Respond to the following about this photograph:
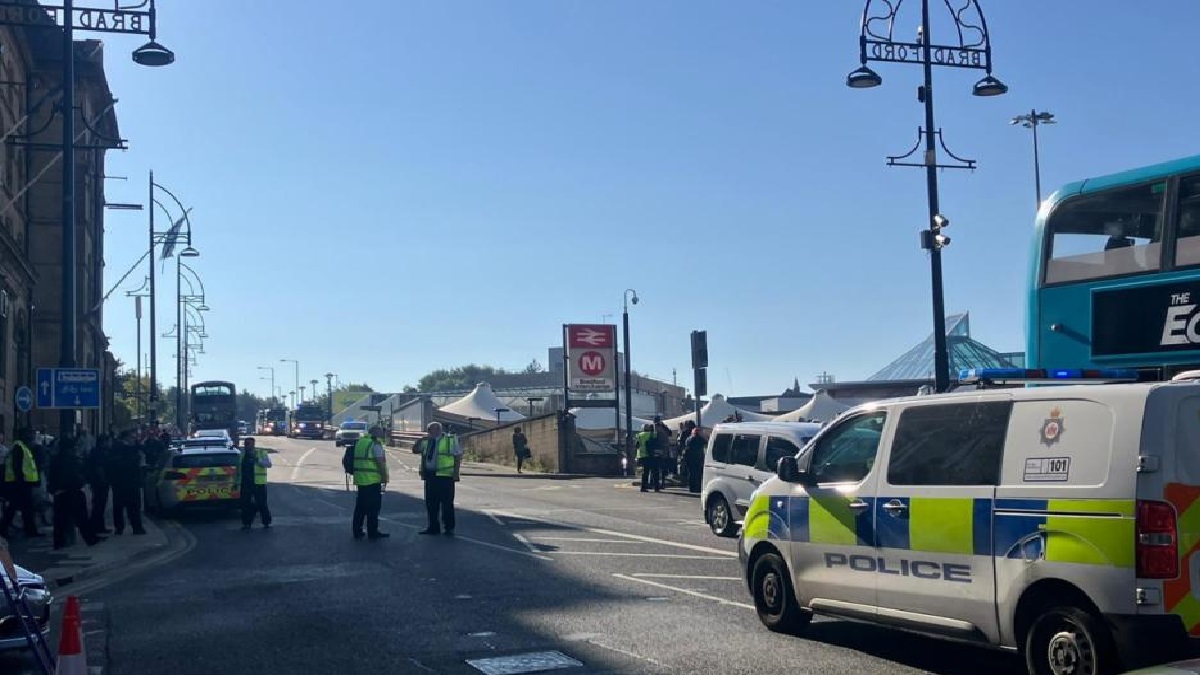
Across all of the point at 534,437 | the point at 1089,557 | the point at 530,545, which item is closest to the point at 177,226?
the point at 534,437

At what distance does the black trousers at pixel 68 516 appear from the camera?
1875cm

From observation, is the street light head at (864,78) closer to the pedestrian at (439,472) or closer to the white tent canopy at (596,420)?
the pedestrian at (439,472)

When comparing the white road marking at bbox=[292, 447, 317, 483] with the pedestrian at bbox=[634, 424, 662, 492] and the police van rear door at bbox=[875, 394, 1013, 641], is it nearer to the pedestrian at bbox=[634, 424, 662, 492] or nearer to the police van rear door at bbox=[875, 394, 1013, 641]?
the pedestrian at bbox=[634, 424, 662, 492]

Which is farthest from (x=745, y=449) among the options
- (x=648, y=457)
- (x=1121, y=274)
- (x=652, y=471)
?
(x=652, y=471)

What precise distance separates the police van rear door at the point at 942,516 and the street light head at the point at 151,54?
49.8 feet

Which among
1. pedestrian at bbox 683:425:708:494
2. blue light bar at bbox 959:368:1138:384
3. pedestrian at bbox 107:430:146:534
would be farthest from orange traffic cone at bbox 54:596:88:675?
pedestrian at bbox 683:425:708:494

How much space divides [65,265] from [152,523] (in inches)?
219

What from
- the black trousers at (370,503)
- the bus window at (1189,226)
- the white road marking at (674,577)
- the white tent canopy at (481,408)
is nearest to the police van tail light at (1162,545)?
the bus window at (1189,226)

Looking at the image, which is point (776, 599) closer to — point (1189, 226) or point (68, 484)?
point (1189, 226)

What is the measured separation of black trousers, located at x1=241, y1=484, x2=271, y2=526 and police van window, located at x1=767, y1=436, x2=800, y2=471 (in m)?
8.87

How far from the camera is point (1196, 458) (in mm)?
7125

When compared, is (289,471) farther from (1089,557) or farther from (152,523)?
(1089,557)

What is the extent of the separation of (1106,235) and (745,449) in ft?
27.7

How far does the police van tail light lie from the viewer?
7.05 metres
